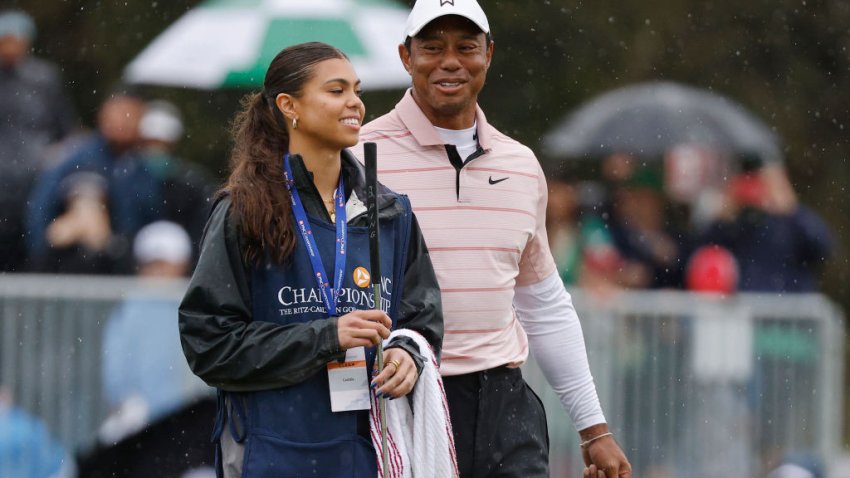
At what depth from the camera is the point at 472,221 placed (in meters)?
5.46

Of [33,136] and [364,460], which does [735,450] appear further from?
[364,460]

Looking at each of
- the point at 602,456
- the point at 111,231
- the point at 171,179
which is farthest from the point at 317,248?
the point at 171,179

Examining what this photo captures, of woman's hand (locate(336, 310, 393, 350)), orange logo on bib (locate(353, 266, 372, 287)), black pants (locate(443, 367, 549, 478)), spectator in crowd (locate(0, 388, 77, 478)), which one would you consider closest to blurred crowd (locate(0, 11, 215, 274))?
spectator in crowd (locate(0, 388, 77, 478))

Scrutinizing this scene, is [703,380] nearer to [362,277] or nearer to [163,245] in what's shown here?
[163,245]

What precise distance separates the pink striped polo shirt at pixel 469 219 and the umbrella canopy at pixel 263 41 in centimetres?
663

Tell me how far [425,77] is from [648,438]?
5.32 m

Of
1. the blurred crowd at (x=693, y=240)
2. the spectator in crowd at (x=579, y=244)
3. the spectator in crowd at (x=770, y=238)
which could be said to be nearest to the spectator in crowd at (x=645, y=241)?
the blurred crowd at (x=693, y=240)

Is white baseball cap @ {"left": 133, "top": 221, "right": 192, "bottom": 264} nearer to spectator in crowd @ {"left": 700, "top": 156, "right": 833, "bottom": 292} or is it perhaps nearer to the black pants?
spectator in crowd @ {"left": 700, "top": 156, "right": 833, "bottom": 292}

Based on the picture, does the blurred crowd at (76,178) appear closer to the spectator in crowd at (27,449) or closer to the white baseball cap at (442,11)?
the spectator in crowd at (27,449)

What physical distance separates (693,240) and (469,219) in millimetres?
6915

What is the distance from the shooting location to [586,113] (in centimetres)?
1516

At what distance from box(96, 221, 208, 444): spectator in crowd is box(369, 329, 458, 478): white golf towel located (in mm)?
4425

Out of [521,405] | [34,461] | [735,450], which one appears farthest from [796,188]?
[521,405]

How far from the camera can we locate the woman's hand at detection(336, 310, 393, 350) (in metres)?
4.52
